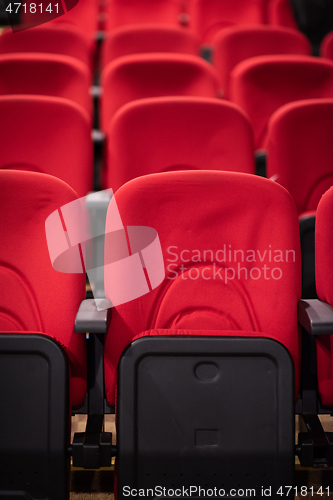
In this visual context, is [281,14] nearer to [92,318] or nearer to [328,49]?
[328,49]

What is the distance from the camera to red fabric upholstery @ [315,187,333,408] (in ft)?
1.43

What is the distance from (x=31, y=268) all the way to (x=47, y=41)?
86cm

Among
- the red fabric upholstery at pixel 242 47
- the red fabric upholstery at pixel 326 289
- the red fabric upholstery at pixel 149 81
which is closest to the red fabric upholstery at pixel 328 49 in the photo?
the red fabric upholstery at pixel 242 47

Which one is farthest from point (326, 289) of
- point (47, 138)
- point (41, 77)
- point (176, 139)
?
point (41, 77)

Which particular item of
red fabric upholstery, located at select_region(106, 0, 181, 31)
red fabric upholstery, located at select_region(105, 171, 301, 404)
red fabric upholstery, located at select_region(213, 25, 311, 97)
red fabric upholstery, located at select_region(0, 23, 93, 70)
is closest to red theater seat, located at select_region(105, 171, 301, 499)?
red fabric upholstery, located at select_region(105, 171, 301, 404)

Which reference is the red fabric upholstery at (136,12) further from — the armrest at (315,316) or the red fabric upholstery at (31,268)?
the armrest at (315,316)

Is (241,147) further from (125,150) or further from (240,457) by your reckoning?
(240,457)

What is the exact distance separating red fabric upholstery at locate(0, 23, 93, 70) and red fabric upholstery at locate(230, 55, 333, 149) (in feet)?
1.45

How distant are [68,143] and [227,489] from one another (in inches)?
19.6

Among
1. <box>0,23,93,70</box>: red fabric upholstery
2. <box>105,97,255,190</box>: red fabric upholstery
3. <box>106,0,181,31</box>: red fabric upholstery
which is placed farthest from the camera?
<box>106,0,181,31</box>: red fabric upholstery

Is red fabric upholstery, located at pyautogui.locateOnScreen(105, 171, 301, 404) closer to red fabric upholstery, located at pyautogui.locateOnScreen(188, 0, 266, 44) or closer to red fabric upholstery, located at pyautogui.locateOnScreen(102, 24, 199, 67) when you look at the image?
red fabric upholstery, located at pyautogui.locateOnScreen(102, 24, 199, 67)

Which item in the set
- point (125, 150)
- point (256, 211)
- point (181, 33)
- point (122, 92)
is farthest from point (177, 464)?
point (181, 33)

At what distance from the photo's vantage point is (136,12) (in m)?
1.45

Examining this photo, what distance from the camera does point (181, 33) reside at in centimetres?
113
